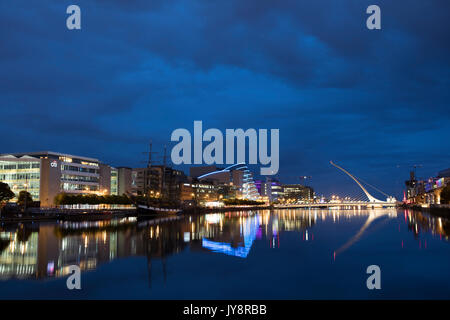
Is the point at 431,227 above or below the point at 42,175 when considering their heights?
below

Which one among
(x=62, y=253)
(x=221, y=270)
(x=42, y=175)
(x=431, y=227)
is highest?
(x=42, y=175)

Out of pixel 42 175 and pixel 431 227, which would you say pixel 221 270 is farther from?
pixel 42 175

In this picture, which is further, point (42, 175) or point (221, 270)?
point (42, 175)

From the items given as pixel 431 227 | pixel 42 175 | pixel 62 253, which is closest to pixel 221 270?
pixel 62 253

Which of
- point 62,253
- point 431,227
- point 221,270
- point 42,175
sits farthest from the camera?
point 42,175

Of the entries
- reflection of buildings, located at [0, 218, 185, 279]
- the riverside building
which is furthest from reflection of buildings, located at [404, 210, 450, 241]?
the riverside building

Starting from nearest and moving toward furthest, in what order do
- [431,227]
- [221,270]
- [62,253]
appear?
[221,270], [62,253], [431,227]

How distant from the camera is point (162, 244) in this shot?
95.7 feet

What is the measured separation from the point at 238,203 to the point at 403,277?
542ft

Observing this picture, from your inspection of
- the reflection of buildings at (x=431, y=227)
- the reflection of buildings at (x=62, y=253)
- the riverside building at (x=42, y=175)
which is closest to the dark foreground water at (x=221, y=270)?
the reflection of buildings at (x=62, y=253)

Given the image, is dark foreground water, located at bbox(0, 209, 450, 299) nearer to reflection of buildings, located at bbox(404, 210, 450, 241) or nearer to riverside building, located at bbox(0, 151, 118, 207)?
reflection of buildings, located at bbox(404, 210, 450, 241)

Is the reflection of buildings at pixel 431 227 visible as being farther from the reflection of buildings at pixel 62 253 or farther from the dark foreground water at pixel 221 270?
the reflection of buildings at pixel 62 253

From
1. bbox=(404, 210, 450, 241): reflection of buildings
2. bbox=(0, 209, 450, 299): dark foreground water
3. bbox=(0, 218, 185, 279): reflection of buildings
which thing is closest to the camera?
bbox=(0, 209, 450, 299): dark foreground water

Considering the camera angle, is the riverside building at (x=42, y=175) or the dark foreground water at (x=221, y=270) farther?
the riverside building at (x=42, y=175)
